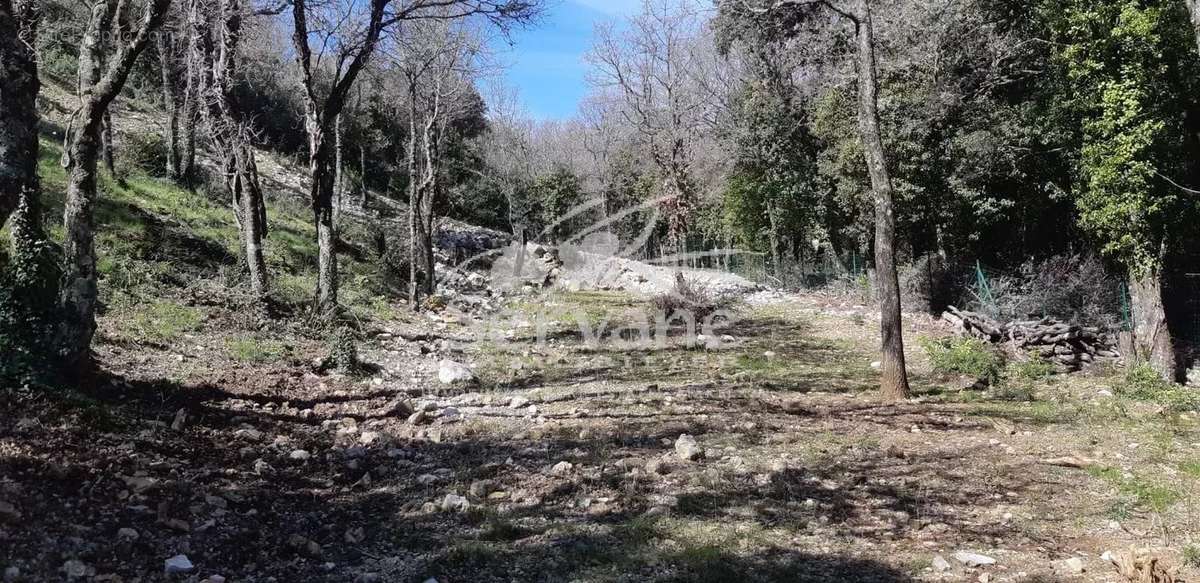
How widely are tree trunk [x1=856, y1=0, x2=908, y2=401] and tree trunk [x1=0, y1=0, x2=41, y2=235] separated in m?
7.61

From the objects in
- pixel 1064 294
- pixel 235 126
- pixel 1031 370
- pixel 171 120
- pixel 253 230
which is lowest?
pixel 1031 370

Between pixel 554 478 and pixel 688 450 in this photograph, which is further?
pixel 688 450

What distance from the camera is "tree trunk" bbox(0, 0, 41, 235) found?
4.66 metres

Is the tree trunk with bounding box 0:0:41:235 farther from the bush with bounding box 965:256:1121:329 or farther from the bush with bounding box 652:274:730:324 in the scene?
the bush with bounding box 965:256:1121:329

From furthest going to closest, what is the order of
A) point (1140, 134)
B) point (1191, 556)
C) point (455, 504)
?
point (1140, 134)
point (455, 504)
point (1191, 556)

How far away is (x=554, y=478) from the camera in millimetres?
5281

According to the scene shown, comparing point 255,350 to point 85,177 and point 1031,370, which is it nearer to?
point 85,177

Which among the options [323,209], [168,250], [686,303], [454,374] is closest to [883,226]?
[454,374]

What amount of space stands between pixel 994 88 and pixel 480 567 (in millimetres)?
16873

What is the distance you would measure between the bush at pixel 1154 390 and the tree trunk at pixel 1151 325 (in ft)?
1.74

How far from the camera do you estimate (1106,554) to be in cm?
399

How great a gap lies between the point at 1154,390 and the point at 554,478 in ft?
26.0

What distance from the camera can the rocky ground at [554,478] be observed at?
151 inches

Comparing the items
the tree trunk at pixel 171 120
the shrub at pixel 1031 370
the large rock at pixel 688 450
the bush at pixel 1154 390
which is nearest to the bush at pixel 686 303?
the shrub at pixel 1031 370
